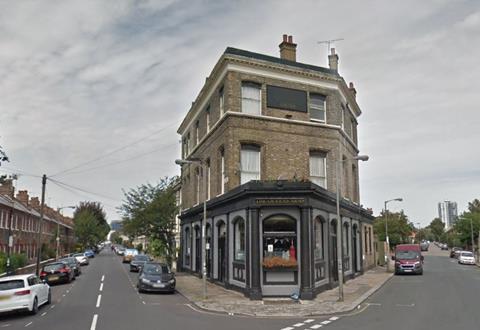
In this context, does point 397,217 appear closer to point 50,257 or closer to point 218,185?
point 50,257

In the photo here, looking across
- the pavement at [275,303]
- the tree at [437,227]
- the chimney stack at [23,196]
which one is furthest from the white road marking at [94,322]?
the tree at [437,227]

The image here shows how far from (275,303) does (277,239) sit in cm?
306

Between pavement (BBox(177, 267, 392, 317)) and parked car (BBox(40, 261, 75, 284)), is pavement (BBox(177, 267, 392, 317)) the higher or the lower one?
the lower one

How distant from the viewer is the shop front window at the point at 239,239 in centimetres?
2442

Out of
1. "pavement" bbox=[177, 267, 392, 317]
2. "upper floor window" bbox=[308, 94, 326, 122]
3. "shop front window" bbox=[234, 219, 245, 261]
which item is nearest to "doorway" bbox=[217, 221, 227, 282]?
"pavement" bbox=[177, 267, 392, 317]

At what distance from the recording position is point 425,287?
28.0m

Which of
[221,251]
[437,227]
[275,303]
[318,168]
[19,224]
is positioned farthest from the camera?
[437,227]

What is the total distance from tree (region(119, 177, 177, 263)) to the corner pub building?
907cm

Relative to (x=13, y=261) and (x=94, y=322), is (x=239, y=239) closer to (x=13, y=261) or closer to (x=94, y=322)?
(x=94, y=322)

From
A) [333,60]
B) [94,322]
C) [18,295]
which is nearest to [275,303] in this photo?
[94,322]

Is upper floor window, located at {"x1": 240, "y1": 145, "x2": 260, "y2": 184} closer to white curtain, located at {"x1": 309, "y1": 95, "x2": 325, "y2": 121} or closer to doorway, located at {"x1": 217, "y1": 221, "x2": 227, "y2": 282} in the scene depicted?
doorway, located at {"x1": 217, "y1": 221, "x2": 227, "y2": 282}

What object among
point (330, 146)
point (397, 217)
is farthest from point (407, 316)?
point (397, 217)

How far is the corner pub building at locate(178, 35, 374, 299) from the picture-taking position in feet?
74.3

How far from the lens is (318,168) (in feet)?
96.7
